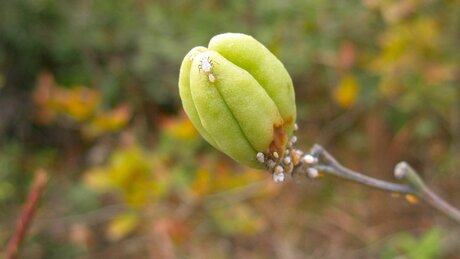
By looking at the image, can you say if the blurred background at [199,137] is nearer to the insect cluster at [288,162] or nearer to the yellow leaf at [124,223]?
the yellow leaf at [124,223]

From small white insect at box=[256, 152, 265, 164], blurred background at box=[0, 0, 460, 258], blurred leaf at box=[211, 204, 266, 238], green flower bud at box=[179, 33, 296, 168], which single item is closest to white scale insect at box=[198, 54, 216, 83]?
green flower bud at box=[179, 33, 296, 168]

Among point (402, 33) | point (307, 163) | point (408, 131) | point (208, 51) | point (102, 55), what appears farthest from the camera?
point (102, 55)

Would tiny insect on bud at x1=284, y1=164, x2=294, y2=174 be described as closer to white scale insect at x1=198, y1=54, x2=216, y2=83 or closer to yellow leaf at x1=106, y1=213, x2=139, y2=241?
white scale insect at x1=198, y1=54, x2=216, y2=83

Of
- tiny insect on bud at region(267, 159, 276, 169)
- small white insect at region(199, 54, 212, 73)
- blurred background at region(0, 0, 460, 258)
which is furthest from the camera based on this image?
blurred background at region(0, 0, 460, 258)

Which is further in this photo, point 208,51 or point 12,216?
point 12,216

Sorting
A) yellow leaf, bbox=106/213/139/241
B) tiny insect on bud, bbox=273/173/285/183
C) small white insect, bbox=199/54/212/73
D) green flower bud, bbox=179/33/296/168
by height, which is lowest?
yellow leaf, bbox=106/213/139/241

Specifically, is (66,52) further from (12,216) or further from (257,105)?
(257,105)

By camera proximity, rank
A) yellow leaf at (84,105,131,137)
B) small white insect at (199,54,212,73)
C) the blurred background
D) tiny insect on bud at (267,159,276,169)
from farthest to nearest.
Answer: the blurred background → yellow leaf at (84,105,131,137) → tiny insect on bud at (267,159,276,169) → small white insect at (199,54,212,73)

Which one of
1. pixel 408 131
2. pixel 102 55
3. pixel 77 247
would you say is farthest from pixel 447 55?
pixel 77 247

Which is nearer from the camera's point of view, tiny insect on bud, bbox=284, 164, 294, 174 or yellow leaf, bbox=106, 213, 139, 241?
tiny insect on bud, bbox=284, 164, 294, 174
